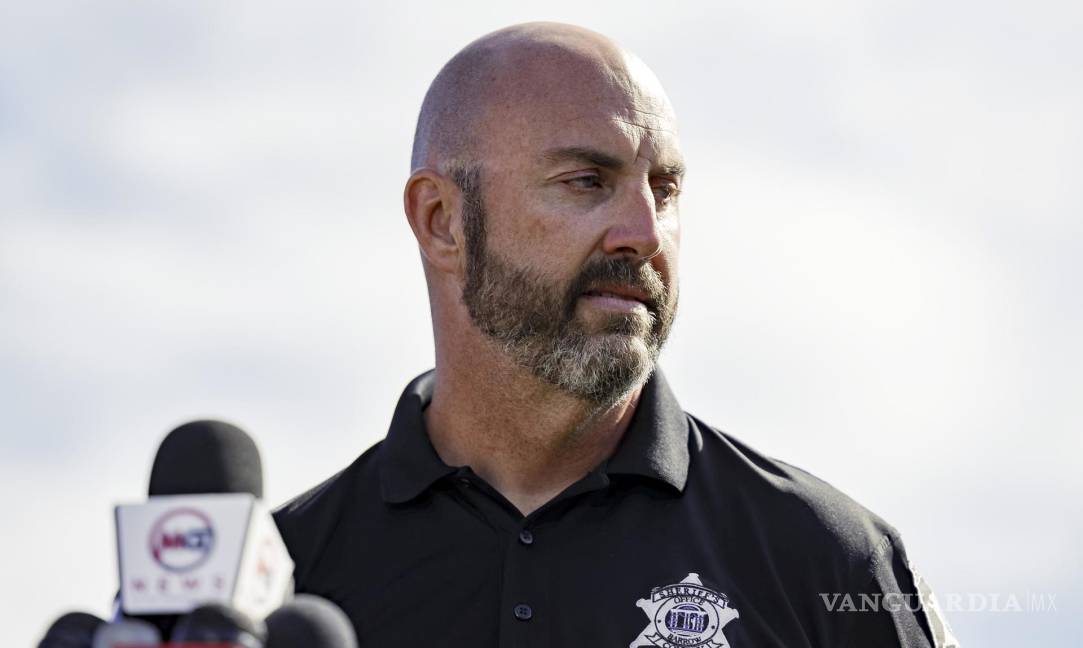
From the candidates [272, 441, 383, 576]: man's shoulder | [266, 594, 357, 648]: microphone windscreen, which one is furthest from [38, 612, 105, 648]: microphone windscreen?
[272, 441, 383, 576]: man's shoulder

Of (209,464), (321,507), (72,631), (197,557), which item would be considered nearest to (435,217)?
(321,507)

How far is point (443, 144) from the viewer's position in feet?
19.0

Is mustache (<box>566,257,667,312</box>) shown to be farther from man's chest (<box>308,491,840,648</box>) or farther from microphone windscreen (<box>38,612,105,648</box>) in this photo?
microphone windscreen (<box>38,612,105,648</box>)

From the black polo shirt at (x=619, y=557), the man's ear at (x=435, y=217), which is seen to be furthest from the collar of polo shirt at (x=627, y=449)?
the man's ear at (x=435, y=217)

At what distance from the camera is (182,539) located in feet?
10.4

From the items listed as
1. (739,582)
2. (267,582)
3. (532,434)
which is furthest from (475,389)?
(267,582)

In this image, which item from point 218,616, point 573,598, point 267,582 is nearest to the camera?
point 218,616

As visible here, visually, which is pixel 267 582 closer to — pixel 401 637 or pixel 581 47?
pixel 401 637

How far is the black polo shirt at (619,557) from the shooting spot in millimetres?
4941

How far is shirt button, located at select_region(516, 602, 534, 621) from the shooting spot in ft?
15.8

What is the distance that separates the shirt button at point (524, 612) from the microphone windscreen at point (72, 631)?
1645 millimetres

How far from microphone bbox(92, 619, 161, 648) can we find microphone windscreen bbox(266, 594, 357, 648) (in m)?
0.23

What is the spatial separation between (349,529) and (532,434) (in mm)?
719

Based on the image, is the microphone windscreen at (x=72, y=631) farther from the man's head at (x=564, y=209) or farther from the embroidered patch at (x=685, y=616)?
the man's head at (x=564, y=209)
